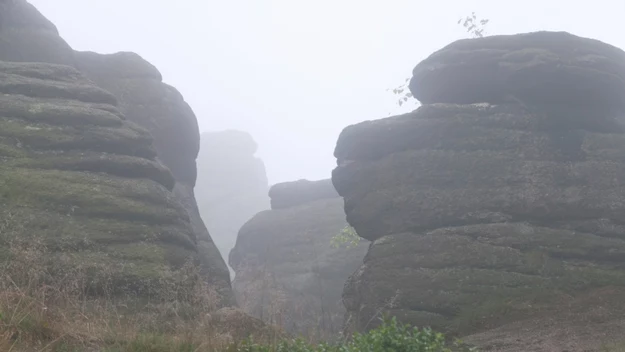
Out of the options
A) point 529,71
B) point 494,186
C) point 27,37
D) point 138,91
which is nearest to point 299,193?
point 138,91

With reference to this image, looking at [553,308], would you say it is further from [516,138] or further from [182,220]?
[182,220]

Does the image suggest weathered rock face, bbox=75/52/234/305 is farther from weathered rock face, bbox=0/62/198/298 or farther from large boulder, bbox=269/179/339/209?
large boulder, bbox=269/179/339/209

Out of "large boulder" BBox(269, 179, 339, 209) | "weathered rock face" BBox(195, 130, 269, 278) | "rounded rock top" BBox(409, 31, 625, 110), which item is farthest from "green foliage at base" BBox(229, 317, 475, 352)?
"weathered rock face" BBox(195, 130, 269, 278)

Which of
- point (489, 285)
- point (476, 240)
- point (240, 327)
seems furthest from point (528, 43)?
point (240, 327)

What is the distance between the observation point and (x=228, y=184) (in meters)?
148

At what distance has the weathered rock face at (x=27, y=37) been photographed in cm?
2614

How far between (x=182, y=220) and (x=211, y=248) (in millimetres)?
9850

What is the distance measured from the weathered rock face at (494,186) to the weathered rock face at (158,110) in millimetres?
12900

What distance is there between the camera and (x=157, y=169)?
22.3 m

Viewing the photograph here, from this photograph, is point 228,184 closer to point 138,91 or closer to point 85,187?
point 138,91

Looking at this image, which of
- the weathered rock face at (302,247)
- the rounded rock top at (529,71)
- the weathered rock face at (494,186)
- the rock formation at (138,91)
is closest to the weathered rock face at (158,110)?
the rock formation at (138,91)

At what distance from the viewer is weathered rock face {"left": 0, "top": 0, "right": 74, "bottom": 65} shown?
1029 inches

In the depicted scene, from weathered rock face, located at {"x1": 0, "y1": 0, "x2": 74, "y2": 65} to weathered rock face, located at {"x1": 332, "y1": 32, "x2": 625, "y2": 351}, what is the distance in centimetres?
1758

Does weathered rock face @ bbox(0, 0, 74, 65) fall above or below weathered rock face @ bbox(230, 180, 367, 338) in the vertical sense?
above
